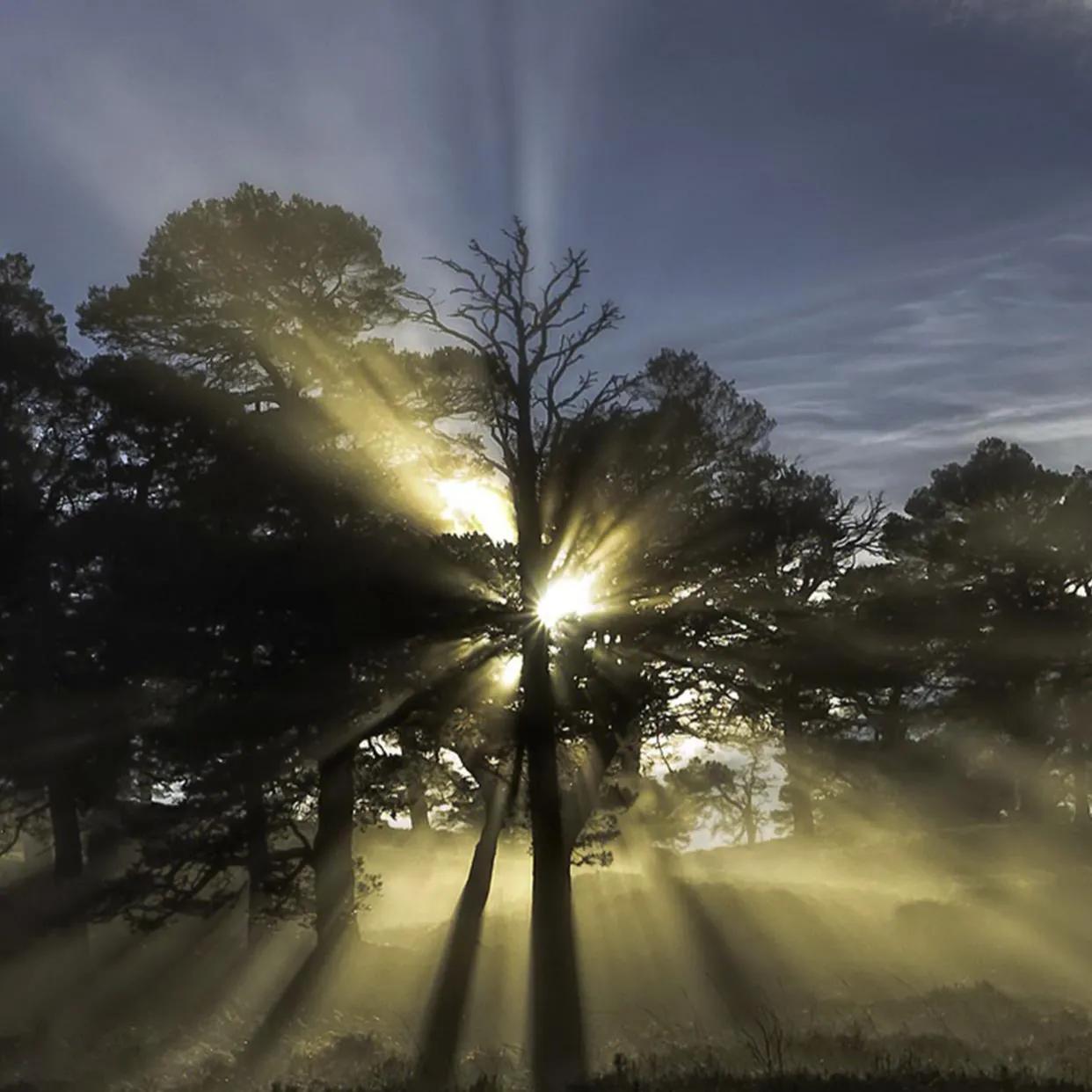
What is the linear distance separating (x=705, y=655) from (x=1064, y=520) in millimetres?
19013

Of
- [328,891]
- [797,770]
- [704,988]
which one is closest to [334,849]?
[328,891]

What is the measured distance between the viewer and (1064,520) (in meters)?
34.6

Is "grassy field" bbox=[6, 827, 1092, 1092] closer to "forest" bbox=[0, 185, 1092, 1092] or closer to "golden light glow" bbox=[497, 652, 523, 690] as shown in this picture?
"forest" bbox=[0, 185, 1092, 1092]

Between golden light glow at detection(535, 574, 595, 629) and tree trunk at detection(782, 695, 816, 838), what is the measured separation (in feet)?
12.7

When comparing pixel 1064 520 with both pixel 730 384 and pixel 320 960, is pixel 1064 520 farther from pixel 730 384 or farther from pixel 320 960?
pixel 320 960

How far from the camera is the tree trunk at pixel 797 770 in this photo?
20.5m

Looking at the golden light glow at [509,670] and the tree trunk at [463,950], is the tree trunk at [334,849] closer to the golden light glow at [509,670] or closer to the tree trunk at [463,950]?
the tree trunk at [463,950]

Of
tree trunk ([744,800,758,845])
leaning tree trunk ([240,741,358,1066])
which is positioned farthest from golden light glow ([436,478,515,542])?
tree trunk ([744,800,758,845])

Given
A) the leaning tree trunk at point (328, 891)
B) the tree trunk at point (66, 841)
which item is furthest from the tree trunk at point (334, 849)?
the tree trunk at point (66, 841)

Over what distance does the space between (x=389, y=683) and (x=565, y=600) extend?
10.3 feet

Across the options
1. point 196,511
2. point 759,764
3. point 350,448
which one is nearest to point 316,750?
point 196,511

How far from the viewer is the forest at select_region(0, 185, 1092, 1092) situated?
1923 centimetres

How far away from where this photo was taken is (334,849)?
2155 cm

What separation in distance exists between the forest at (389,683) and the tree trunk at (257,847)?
0.18 metres
